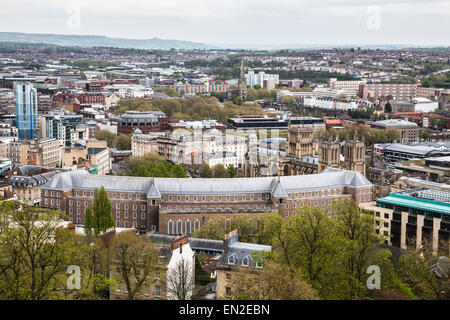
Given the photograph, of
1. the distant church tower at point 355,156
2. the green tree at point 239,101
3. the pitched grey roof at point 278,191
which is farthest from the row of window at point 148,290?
the green tree at point 239,101

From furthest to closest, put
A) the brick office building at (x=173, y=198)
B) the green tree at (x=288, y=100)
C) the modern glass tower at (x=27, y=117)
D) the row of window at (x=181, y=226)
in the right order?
1. the green tree at (x=288, y=100)
2. the modern glass tower at (x=27, y=117)
3. the brick office building at (x=173, y=198)
4. the row of window at (x=181, y=226)

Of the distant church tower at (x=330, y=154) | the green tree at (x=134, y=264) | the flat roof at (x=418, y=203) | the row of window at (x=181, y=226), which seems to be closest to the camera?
the green tree at (x=134, y=264)

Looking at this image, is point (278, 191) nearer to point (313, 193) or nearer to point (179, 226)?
point (313, 193)

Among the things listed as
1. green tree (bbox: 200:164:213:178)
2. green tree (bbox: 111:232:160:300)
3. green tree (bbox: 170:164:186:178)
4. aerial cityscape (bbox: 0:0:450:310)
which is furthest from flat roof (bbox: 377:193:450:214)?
green tree (bbox: 200:164:213:178)

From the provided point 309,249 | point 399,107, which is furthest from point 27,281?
point 399,107

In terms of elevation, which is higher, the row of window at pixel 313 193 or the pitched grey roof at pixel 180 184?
the pitched grey roof at pixel 180 184

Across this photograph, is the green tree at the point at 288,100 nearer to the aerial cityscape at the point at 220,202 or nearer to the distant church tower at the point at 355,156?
the aerial cityscape at the point at 220,202

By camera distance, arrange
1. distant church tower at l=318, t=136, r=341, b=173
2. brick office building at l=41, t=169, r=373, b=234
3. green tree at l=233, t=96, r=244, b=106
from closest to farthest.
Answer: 1. brick office building at l=41, t=169, r=373, b=234
2. distant church tower at l=318, t=136, r=341, b=173
3. green tree at l=233, t=96, r=244, b=106

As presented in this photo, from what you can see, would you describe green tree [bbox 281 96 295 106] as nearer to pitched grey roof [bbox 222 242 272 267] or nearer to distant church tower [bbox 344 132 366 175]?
distant church tower [bbox 344 132 366 175]
